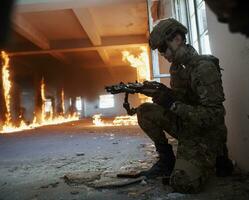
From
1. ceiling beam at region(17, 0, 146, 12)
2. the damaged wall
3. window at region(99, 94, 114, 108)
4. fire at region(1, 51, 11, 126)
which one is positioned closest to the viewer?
ceiling beam at region(17, 0, 146, 12)

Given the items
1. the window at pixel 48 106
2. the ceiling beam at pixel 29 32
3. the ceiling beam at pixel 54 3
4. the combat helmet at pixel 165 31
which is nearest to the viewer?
the combat helmet at pixel 165 31

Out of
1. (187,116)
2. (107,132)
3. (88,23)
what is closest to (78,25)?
(88,23)

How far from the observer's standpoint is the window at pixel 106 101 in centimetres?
1881

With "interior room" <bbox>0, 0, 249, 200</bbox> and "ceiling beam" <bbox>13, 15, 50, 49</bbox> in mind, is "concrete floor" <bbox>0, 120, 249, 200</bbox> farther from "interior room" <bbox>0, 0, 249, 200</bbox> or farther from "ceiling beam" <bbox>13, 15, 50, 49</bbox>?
"ceiling beam" <bbox>13, 15, 50, 49</bbox>

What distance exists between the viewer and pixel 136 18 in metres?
8.54

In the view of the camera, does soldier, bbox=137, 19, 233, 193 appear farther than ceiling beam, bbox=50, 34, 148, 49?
No

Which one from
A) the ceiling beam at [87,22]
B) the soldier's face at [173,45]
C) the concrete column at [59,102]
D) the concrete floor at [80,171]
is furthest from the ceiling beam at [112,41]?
the soldier's face at [173,45]

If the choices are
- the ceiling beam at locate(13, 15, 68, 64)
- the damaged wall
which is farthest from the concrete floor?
the damaged wall

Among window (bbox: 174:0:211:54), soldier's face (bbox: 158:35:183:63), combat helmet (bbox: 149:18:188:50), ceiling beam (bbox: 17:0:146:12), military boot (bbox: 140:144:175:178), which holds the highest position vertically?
ceiling beam (bbox: 17:0:146:12)

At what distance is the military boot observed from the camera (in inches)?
90.4

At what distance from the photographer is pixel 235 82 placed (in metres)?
2.24

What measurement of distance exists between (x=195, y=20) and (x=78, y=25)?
19.6 feet

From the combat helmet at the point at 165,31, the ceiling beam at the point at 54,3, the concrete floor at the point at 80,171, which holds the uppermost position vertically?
the ceiling beam at the point at 54,3

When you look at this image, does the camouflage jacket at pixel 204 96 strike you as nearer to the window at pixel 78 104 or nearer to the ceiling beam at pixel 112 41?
the ceiling beam at pixel 112 41
